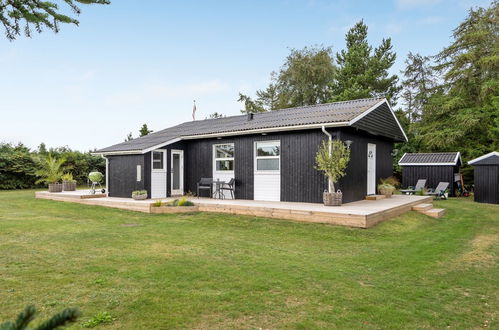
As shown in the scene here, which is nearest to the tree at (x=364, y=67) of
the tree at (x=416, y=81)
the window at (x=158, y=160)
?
the tree at (x=416, y=81)

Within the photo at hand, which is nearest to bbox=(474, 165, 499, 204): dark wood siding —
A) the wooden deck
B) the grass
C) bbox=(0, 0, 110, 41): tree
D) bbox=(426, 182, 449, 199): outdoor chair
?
bbox=(426, 182, 449, 199): outdoor chair

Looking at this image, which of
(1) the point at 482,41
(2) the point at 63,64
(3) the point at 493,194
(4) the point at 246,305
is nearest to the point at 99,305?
(4) the point at 246,305

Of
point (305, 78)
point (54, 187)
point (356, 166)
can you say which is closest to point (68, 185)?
point (54, 187)

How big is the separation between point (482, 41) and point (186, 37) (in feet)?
58.1

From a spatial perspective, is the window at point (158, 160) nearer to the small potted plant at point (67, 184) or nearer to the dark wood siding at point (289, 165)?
the dark wood siding at point (289, 165)

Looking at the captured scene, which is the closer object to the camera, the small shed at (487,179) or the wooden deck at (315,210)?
the wooden deck at (315,210)

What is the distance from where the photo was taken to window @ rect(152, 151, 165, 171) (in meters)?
12.8

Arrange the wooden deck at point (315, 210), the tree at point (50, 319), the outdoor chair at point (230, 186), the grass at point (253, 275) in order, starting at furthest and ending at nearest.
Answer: the outdoor chair at point (230, 186), the wooden deck at point (315, 210), the grass at point (253, 275), the tree at point (50, 319)

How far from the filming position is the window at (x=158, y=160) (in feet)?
42.1

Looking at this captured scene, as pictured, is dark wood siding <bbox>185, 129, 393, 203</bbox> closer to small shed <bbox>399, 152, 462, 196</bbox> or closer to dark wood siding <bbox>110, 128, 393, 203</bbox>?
dark wood siding <bbox>110, 128, 393, 203</bbox>

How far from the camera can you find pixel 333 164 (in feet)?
31.2

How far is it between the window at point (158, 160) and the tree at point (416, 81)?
21.4 m

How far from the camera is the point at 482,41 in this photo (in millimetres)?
20359

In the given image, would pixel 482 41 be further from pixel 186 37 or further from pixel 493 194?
pixel 186 37
